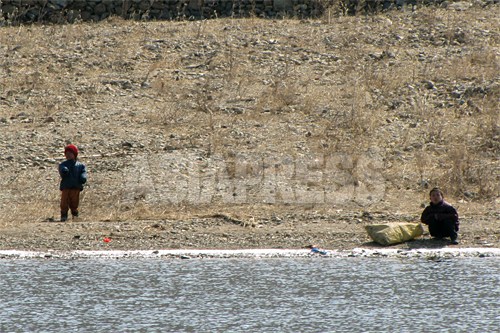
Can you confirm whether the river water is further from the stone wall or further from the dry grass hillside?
the stone wall

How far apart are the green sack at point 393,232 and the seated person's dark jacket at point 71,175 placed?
4080 mm

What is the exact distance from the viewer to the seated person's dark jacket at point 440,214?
43.0 ft

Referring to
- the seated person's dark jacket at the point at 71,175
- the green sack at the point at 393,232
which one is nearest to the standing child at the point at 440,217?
the green sack at the point at 393,232

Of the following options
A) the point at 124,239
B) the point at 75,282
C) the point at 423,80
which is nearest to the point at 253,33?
the point at 423,80

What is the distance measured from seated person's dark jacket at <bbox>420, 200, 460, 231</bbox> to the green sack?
271mm

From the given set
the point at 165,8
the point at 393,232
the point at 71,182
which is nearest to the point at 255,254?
the point at 393,232

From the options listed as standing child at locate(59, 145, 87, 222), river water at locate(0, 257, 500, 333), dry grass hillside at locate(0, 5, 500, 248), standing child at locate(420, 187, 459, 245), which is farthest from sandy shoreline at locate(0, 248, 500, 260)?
dry grass hillside at locate(0, 5, 500, 248)

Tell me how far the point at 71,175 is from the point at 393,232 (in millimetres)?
4570

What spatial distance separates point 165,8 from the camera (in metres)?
23.5

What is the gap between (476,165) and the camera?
16.7 metres

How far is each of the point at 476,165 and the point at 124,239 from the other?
6134mm

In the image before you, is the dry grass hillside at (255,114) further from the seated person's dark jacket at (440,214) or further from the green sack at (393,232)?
the seated person's dark jacket at (440,214)

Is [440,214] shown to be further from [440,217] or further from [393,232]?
[393,232]

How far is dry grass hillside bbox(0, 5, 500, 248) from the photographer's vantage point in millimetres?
15742
